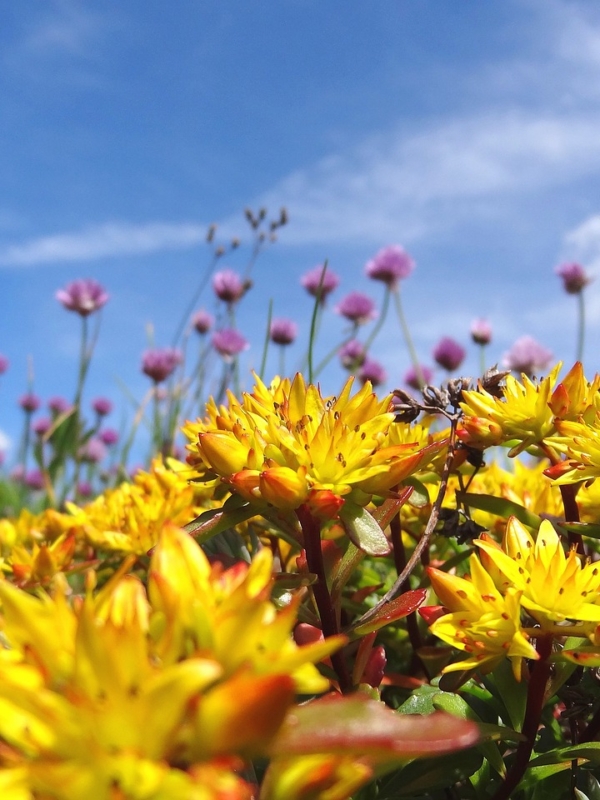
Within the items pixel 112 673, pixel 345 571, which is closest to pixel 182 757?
pixel 112 673

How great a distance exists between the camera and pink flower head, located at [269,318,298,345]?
191 inches

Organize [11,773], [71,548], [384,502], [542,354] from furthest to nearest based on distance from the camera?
[542,354]
[71,548]
[384,502]
[11,773]

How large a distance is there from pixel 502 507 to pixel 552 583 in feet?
Answer: 1.16

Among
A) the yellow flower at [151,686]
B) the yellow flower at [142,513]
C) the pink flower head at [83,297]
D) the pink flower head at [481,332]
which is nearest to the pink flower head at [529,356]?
the pink flower head at [481,332]

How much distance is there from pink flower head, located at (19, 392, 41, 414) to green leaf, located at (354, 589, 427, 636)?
220 inches

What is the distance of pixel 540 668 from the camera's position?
89 cm

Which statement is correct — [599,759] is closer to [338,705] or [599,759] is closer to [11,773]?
[338,705]

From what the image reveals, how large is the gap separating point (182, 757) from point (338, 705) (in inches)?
4.3

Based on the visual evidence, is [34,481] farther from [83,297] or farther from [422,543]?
[422,543]

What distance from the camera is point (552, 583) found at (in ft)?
2.80

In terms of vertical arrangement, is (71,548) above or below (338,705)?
below

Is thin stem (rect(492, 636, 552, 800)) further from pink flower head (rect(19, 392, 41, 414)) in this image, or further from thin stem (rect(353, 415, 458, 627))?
pink flower head (rect(19, 392, 41, 414))

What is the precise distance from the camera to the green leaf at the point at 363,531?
0.92 metres

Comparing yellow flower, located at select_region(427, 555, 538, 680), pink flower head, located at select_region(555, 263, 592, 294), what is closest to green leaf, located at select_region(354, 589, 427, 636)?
yellow flower, located at select_region(427, 555, 538, 680)
